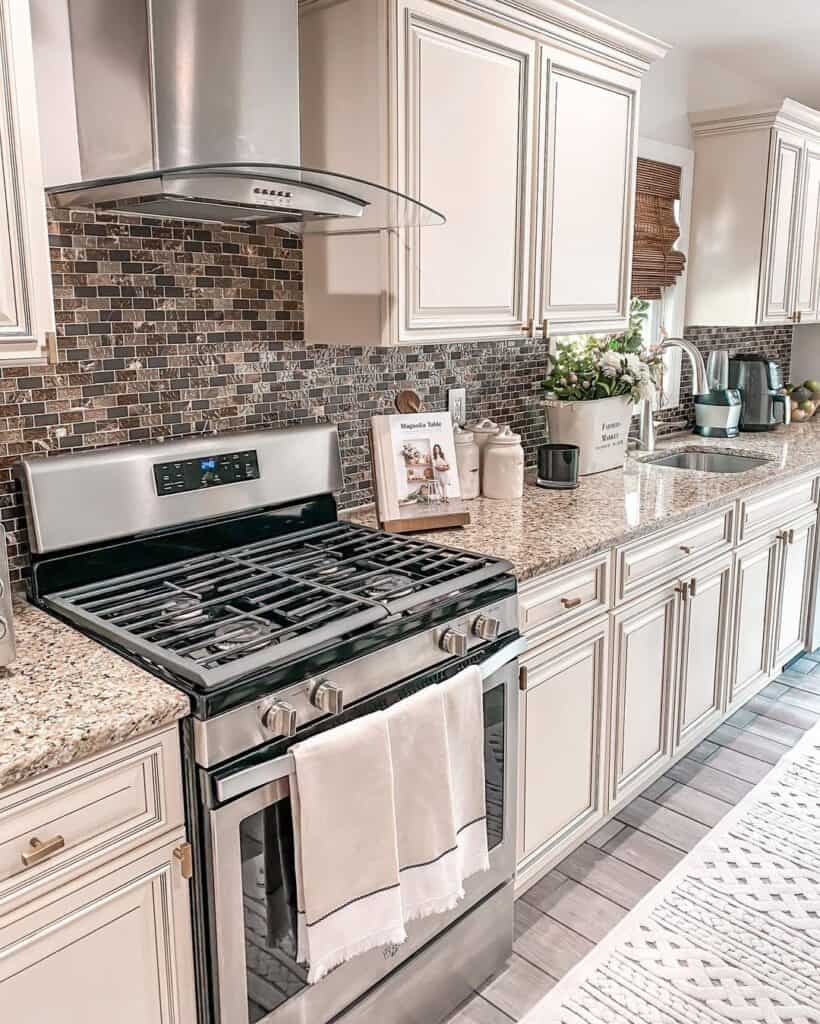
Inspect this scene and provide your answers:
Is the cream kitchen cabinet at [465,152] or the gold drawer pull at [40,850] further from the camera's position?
the cream kitchen cabinet at [465,152]

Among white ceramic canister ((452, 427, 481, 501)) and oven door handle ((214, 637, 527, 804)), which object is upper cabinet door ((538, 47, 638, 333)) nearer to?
white ceramic canister ((452, 427, 481, 501))

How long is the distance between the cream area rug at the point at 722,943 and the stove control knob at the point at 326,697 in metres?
0.94

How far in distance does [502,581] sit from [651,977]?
3.22 feet

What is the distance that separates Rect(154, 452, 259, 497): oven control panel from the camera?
73.0 inches

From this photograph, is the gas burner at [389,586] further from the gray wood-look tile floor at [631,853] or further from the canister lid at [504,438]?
the gray wood-look tile floor at [631,853]

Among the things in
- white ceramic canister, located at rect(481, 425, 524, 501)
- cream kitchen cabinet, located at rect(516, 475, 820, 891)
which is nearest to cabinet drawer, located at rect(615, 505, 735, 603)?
cream kitchen cabinet, located at rect(516, 475, 820, 891)

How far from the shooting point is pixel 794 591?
3.40m

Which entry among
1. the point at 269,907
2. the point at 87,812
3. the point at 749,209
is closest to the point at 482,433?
the point at 269,907

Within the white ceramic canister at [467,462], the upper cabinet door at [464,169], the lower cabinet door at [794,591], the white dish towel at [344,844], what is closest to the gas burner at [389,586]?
the white dish towel at [344,844]

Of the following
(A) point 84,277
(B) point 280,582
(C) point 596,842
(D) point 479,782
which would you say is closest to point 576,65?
(A) point 84,277

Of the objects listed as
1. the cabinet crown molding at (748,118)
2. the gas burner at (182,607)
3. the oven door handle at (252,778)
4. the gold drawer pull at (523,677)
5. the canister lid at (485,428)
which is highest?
the cabinet crown molding at (748,118)

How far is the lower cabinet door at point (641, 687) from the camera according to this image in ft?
7.73

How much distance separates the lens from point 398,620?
5.15 ft

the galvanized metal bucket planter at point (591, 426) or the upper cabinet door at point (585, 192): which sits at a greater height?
the upper cabinet door at point (585, 192)
